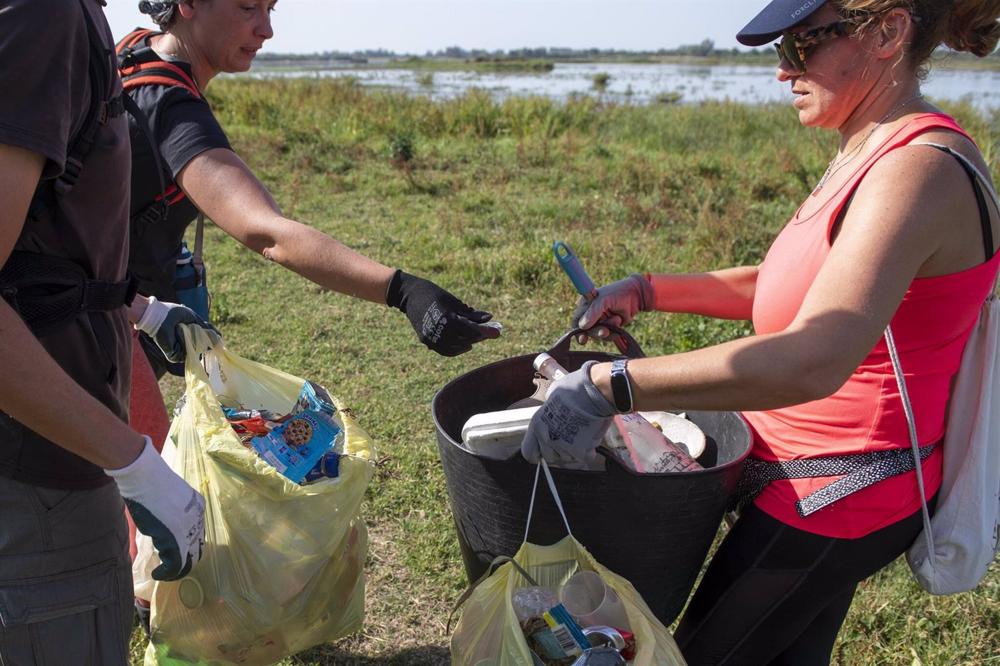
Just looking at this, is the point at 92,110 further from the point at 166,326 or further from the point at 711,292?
the point at 711,292

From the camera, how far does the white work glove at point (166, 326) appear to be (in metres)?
2.12

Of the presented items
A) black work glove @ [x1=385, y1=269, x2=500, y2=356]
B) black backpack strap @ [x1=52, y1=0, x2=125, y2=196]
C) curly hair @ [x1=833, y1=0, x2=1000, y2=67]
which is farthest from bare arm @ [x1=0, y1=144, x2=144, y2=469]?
curly hair @ [x1=833, y1=0, x2=1000, y2=67]

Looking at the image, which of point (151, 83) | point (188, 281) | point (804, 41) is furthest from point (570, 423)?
point (188, 281)

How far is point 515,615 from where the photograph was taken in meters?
1.46

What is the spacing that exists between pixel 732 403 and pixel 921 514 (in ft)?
1.78

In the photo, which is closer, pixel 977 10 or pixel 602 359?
pixel 977 10

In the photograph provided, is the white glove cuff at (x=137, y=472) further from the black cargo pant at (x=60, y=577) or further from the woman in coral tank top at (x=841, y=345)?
the woman in coral tank top at (x=841, y=345)

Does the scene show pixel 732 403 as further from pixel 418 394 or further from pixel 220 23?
pixel 418 394

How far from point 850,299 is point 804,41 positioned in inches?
21.3

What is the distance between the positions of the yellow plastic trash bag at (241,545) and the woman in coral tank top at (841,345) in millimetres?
711

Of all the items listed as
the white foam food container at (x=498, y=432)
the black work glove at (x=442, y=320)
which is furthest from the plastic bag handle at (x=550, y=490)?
the black work glove at (x=442, y=320)

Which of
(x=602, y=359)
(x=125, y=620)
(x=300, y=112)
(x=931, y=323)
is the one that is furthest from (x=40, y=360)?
(x=300, y=112)

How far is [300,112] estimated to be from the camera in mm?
13883

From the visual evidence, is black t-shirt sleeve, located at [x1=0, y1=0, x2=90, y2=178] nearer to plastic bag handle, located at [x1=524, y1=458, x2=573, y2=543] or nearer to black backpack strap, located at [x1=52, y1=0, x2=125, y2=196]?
black backpack strap, located at [x1=52, y1=0, x2=125, y2=196]
